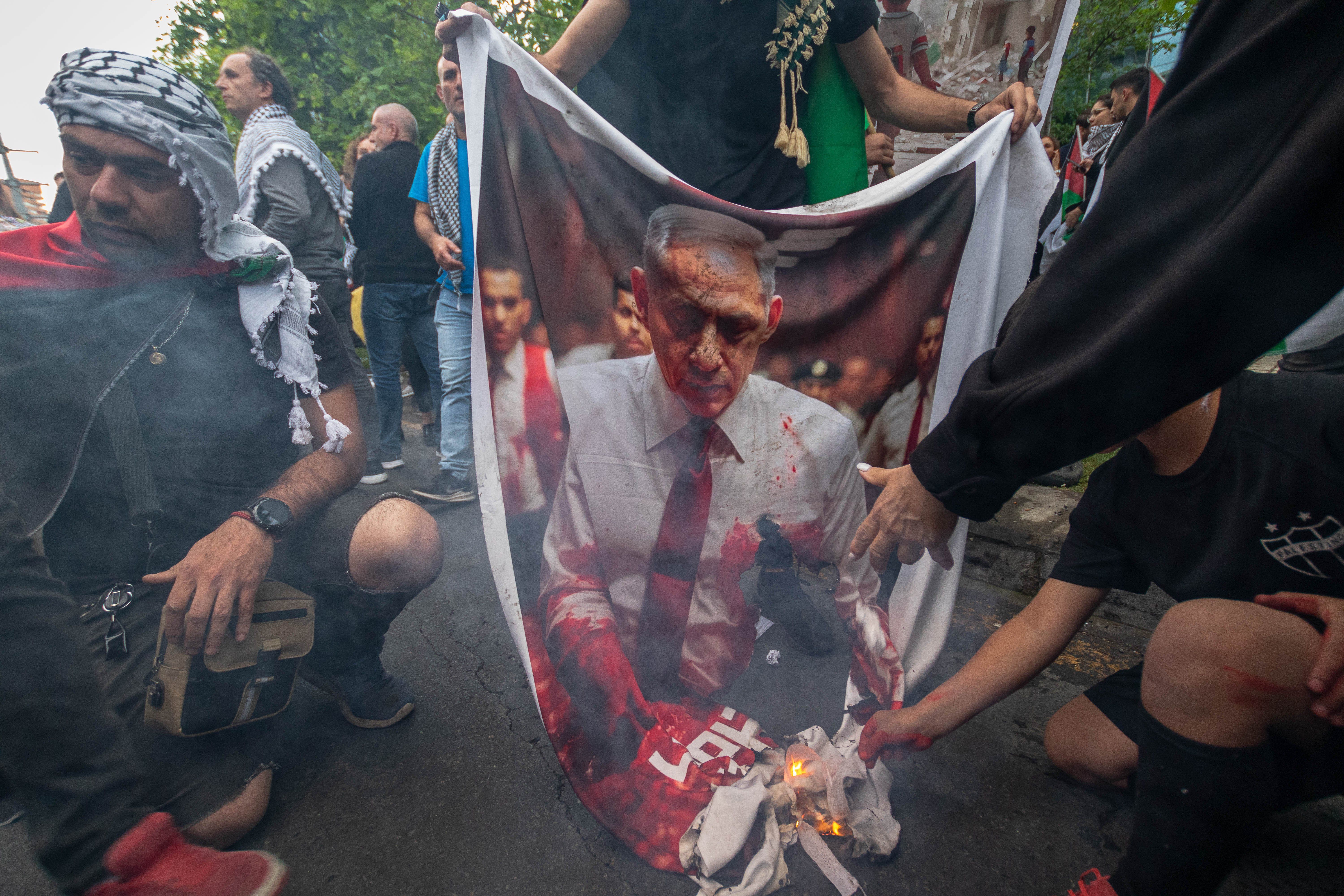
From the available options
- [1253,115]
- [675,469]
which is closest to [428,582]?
[675,469]

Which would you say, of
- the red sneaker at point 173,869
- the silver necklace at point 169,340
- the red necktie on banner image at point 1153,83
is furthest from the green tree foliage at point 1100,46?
the red sneaker at point 173,869

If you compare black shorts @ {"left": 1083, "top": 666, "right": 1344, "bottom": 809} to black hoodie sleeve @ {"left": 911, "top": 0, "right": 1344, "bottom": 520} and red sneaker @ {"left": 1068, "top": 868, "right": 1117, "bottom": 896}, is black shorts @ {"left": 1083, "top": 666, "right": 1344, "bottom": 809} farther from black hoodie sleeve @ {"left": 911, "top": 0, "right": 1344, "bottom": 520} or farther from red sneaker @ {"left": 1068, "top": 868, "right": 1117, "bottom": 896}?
black hoodie sleeve @ {"left": 911, "top": 0, "right": 1344, "bottom": 520}

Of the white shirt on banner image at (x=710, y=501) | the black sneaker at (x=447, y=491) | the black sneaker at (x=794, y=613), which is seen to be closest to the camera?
the white shirt on banner image at (x=710, y=501)

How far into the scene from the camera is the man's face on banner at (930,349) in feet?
5.81

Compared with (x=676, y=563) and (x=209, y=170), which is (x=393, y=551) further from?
(x=209, y=170)

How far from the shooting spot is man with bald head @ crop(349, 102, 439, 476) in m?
3.59

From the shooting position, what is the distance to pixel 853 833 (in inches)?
54.2

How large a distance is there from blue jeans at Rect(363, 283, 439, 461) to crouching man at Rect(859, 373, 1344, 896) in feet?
11.3

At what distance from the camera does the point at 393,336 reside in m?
3.75

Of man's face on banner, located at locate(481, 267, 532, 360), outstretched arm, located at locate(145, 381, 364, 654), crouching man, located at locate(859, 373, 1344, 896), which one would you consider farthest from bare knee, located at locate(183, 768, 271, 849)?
crouching man, located at locate(859, 373, 1344, 896)

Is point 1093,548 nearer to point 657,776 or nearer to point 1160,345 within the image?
point 1160,345

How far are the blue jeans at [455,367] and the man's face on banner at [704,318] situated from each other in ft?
6.04

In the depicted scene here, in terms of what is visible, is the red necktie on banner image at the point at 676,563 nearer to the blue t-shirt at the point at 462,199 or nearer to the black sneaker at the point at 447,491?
the blue t-shirt at the point at 462,199

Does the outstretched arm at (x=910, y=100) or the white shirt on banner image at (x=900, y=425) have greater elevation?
the outstretched arm at (x=910, y=100)
